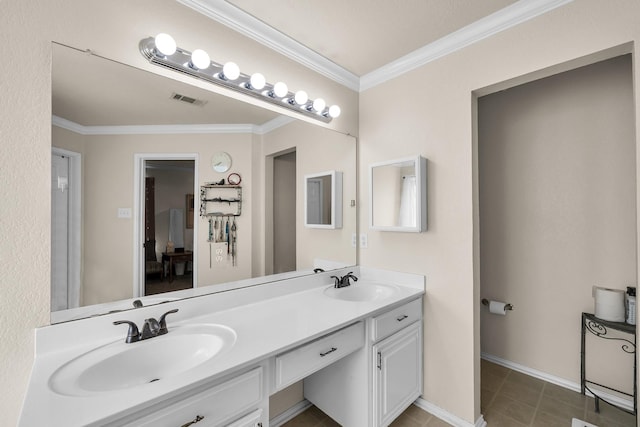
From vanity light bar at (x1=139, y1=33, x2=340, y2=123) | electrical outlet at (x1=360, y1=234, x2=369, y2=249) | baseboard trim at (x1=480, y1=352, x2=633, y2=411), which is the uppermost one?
vanity light bar at (x1=139, y1=33, x2=340, y2=123)

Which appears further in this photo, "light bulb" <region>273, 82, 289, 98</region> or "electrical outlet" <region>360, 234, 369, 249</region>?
"electrical outlet" <region>360, 234, 369, 249</region>


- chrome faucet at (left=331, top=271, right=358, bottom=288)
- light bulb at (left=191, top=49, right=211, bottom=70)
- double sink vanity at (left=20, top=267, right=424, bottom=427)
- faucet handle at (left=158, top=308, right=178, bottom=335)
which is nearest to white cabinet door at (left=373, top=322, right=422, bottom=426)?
double sink vanity at (left=20, top=267, right=424, bottom=427)

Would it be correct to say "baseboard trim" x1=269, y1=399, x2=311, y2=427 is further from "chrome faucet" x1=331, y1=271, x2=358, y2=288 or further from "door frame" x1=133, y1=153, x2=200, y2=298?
"door frame" x1=133, y1=153, x2=200, y2=298

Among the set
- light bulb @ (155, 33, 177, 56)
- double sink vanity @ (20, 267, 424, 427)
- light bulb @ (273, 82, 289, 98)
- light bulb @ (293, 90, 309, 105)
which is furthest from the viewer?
light bulb @ (293, 90, 309, 105)

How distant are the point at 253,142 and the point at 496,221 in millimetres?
2114

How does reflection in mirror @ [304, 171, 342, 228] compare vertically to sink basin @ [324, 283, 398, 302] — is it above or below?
above

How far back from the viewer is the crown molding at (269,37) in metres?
1.45

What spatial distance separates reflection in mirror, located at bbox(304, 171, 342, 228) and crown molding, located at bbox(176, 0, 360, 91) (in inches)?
28.4

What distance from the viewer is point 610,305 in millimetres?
1822

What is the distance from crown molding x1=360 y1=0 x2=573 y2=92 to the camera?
58.3 inches

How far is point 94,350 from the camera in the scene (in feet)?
3.51

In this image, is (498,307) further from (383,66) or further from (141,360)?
(141,360)

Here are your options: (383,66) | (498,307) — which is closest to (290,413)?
(498,307)

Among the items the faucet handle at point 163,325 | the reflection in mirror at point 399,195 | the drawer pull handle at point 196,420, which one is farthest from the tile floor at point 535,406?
the faucet handle at point 163,325
